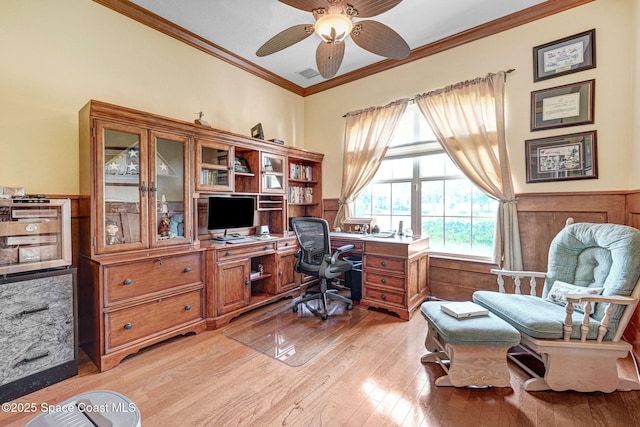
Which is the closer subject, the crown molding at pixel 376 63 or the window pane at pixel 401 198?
the crown molding at pixel 376 63

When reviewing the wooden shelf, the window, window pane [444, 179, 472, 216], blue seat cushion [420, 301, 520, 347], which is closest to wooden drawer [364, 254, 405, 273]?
the window

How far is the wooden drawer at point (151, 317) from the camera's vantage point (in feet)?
6.95

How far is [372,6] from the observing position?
6.23 ft

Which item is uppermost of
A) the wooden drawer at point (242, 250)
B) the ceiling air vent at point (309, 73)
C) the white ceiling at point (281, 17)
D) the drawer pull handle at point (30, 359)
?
the ceiling air vent at point (309, 73)

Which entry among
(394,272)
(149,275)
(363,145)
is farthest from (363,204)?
(149,275)

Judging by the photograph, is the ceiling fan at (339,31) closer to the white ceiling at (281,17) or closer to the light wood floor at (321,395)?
the white ceiling at (281,17)

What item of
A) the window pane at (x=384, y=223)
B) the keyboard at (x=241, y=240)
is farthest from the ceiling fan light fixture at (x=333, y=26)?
the window pane at (x=384, y=223)

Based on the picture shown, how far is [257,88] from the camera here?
3865 mm

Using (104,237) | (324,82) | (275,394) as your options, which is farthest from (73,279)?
(324,82)

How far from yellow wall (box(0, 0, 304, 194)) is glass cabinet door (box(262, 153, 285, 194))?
3.23ft

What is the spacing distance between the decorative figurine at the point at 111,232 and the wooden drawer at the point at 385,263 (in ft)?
7.91

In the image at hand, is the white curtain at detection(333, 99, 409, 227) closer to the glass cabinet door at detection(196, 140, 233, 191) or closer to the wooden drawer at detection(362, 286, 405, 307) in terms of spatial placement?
the wooden drawer at detection(362, 286, 405, 307)

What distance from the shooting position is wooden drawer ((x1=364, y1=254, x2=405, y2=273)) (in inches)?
116

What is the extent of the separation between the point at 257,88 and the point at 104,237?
270 centimetres
